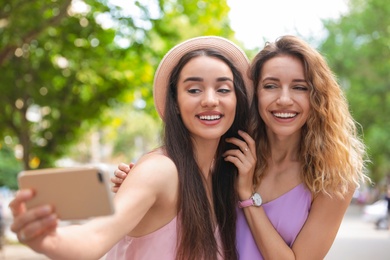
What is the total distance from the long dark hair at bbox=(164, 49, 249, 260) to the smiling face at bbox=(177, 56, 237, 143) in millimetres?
67

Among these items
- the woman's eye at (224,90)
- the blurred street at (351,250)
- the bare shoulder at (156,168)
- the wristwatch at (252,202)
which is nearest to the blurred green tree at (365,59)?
the blurred street at (351,250)

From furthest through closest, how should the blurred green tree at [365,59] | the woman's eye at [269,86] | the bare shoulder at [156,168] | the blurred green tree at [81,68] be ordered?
the blurred green tree at [365,59] → the blurred green tree at [81,68] → the woman's eye at [269,86] → the bare shoulder at [156,168]

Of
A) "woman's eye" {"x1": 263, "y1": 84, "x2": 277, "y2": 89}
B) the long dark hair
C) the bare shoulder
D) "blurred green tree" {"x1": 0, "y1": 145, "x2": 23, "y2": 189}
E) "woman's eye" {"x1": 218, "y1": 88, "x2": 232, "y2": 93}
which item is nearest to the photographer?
the bare shoulder

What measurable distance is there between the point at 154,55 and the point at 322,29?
20.6m

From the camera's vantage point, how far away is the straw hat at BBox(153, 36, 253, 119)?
3316 mm

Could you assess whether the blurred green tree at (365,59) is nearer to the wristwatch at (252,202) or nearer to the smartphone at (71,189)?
A: the wristwatch at (252,202)

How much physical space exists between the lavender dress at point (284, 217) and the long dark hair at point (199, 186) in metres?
0.08

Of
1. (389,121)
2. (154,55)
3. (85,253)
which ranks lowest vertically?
(85,253)

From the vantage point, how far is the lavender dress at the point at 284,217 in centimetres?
333

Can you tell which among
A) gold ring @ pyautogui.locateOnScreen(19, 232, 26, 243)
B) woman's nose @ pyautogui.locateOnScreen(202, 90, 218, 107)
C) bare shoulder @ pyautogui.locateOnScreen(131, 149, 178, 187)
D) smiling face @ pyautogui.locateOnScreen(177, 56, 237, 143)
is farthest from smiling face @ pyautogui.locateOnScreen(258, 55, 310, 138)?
gold ring @ pyautogui.locateOnScreen(19, 232, 26, 243)

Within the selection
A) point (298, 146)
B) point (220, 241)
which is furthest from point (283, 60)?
point (220, 241)

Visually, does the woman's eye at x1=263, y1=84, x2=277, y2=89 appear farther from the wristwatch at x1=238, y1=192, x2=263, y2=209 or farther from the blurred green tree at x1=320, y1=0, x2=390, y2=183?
the blurred green tree at x1=320, y1=0, x2=390, y2=183

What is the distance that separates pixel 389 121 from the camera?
1277 inches

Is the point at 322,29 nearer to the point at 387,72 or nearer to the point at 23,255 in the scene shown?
the point at 387,72
